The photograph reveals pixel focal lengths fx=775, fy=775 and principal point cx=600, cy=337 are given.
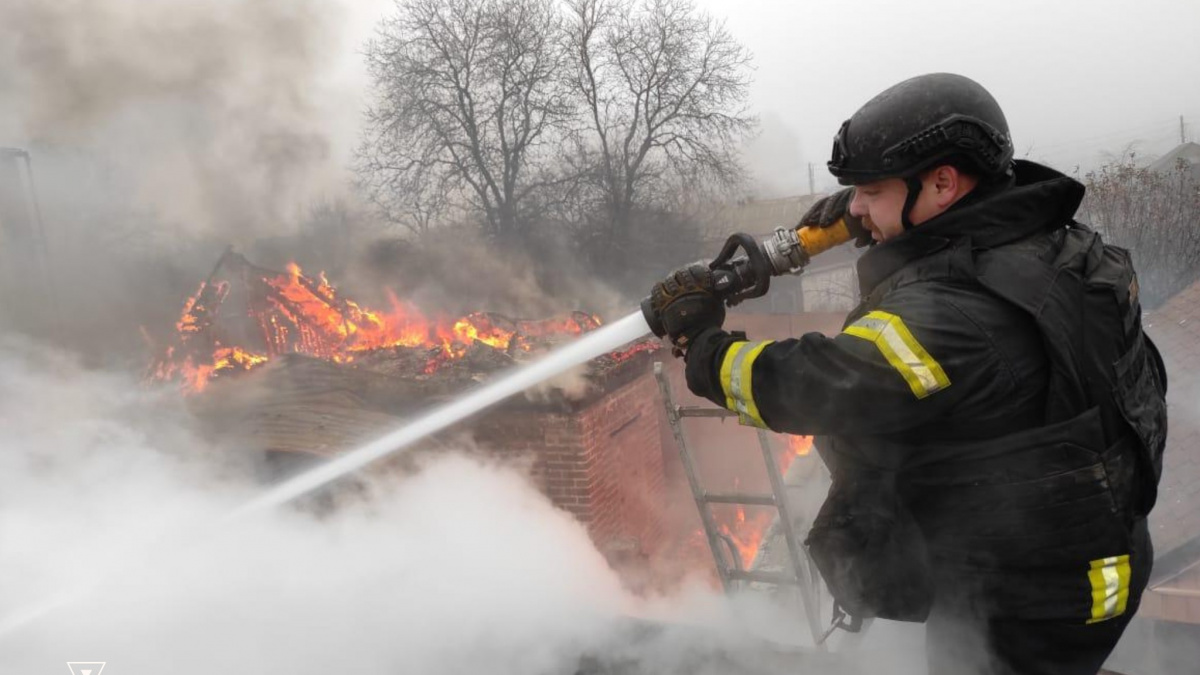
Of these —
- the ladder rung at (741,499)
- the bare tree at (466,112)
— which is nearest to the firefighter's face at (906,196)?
the ladder rung at (741,499)

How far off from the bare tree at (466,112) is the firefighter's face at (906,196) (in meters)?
11.7

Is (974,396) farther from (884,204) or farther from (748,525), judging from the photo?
(748,525)

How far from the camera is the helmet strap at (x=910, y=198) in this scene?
180 centimetres

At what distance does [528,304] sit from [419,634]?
9.27 m

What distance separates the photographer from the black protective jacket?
5.29 ft

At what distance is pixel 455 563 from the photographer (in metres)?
4.17

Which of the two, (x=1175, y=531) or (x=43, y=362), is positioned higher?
(x=43, y=362)

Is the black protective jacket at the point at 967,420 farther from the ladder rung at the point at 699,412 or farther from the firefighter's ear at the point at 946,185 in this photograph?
the ladder rung at the point at 699,412

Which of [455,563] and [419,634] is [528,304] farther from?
[419,634]

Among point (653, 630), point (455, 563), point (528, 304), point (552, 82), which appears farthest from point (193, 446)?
point (552, 82)

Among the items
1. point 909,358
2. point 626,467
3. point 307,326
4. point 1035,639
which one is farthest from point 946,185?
point 307,326

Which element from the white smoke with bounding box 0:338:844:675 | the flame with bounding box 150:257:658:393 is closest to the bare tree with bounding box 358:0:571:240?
the flame with bounding box 150:257:658:393

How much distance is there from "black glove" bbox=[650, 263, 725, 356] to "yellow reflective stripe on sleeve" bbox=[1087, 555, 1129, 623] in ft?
3.37

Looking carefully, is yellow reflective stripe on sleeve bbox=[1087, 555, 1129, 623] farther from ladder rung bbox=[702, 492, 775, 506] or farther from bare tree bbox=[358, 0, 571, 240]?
bare tree bbox=[358, 0, 571, 240]
